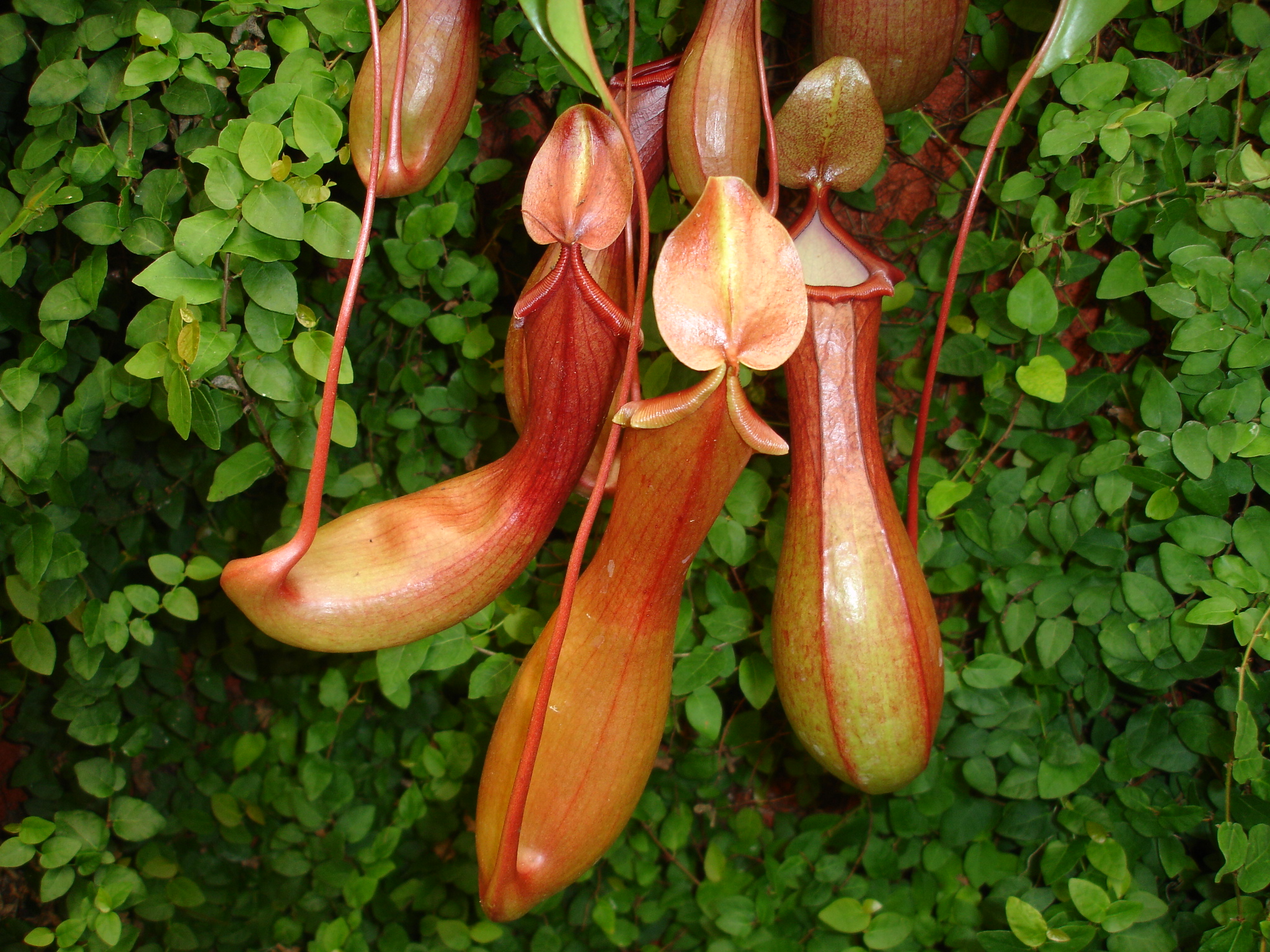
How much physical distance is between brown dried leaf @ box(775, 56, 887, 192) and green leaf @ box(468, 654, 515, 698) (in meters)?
0.48

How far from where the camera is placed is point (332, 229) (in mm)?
569

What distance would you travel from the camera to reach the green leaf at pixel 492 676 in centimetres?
72

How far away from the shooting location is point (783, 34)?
0.71m

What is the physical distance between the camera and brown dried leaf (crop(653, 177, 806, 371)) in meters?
0.41

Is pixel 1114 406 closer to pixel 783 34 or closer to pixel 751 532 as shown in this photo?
pixel 751 532

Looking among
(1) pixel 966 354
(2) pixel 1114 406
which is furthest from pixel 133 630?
(2) pixel 1114 406

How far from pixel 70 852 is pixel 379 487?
0.45 meters

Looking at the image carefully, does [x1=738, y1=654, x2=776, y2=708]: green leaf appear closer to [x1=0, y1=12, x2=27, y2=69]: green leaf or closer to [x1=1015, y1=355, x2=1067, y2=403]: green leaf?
[x1=1015, y1=355, x2=1067, y2=403]: green leaf

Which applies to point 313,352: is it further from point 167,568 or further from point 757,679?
point 757,679

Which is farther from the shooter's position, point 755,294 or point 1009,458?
point 1009,458

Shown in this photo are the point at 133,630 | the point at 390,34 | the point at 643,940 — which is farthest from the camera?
the point at 643,940

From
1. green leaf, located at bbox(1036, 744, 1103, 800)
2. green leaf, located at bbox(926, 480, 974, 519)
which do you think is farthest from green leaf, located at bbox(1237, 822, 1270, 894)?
green leaf, located at bbox(926, 480, 974, 519)

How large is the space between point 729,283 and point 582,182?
0.44 feet

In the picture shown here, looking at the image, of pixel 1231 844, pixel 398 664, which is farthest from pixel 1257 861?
pixel 398 664
